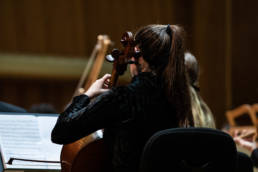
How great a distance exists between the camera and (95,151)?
3.73 ft

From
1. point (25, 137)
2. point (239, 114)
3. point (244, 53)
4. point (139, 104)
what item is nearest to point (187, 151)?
point (139, 104)

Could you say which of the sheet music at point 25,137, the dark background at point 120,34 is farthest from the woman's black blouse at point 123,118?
the dark background at point 120,34

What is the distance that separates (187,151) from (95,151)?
1.15 feet

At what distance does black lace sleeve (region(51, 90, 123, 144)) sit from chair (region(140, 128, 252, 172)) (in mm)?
158

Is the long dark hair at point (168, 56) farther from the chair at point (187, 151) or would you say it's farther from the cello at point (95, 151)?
the chair at point (187, 151)

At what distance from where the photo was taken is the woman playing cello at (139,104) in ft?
3.32

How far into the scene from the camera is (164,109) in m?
1.10

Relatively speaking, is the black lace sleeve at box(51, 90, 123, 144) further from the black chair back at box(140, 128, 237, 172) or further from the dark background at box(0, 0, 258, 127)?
the dark background at box(0, 0, 258, 127)

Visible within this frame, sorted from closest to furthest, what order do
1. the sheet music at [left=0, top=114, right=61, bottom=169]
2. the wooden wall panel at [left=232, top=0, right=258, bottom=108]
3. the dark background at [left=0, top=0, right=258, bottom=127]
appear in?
1. the sheet music at [left=0, top=114, right=61, bottom=169]
2. the dark background at [left=0, top=0, right=258, bottom=127]
3. the wooden wall panel at [left=232, top=0, right=258, bottom=108]

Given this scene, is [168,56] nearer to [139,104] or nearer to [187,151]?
[139,104]

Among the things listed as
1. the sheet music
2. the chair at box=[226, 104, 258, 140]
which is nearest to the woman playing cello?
the sheet music

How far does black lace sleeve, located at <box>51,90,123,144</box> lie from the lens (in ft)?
3.28

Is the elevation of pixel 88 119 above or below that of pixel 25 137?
above

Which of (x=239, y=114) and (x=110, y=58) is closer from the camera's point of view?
(x=110, y=58)
